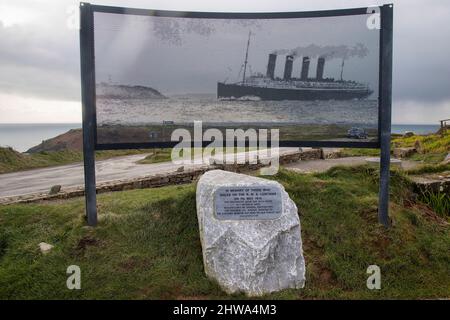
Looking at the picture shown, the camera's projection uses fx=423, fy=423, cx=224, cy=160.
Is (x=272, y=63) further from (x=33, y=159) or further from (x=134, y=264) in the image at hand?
(x=33, y=159)

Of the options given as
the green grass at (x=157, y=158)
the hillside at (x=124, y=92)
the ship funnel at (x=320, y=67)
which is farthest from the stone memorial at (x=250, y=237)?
the green grass at (x=157, y=158)

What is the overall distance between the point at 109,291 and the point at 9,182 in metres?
11.8

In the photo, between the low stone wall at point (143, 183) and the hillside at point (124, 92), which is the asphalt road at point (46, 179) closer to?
the low stone wall at point (143, 183)

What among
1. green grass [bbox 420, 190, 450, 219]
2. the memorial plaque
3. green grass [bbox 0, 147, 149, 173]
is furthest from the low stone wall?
green grass [bbox 0, 147, 149, 173]

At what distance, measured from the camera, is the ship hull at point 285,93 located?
7.73m

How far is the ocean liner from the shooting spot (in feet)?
25.3

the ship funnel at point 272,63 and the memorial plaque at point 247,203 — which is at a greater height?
the ship funnel at point 272,63

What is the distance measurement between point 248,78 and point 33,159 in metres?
18.3

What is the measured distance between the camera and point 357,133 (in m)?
7.80

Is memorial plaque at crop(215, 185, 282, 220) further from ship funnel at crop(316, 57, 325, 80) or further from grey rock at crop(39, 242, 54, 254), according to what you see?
grey rock at crop(39, 242, 54, 254)

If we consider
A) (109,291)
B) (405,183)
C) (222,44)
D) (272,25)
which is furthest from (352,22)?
(109,291)

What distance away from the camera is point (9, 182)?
622 inches

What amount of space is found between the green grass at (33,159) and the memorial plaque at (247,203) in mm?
16539

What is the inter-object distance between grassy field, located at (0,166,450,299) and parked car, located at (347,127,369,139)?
1245 mm
